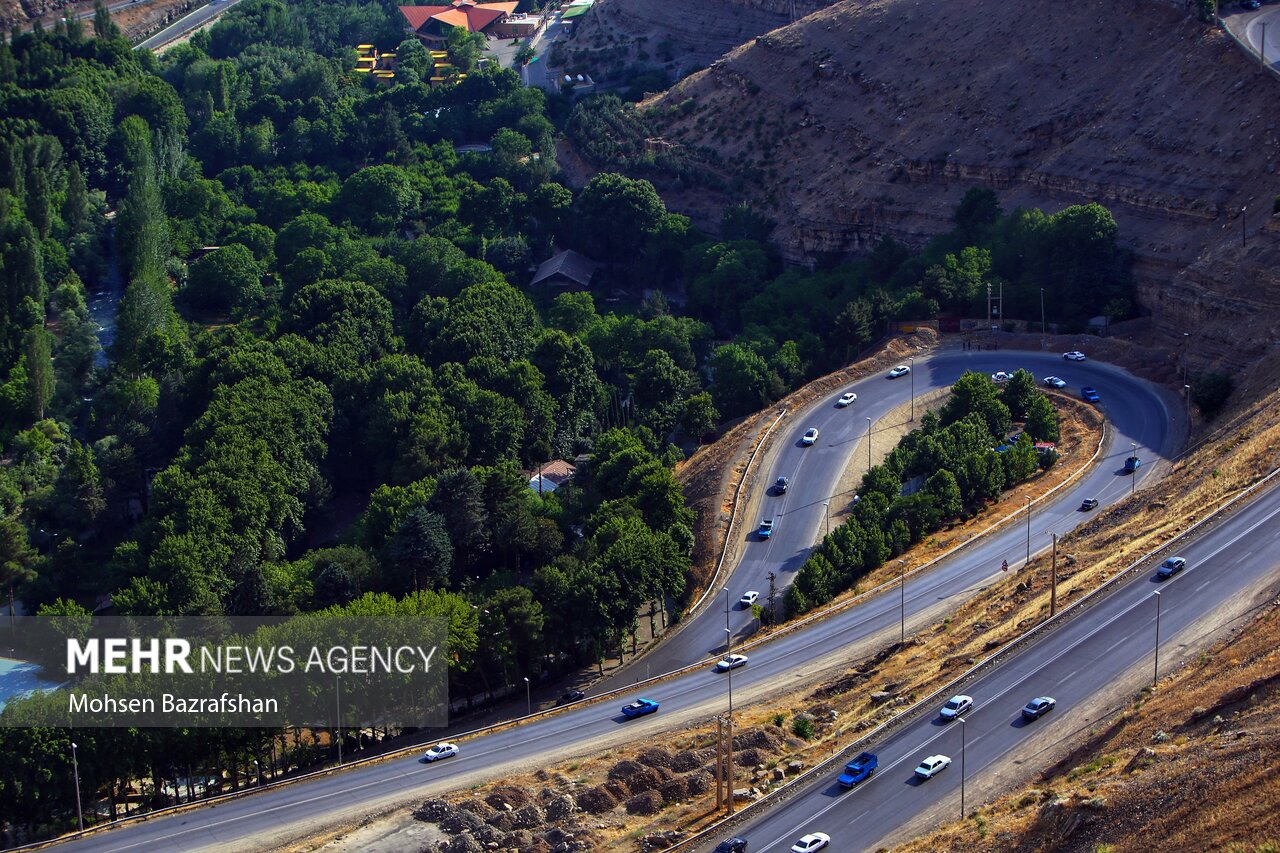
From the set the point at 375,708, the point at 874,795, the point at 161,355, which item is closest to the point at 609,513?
the point at 375,708

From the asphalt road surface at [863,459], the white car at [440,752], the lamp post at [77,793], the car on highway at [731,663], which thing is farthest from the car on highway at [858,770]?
the lamp post at [77,793]

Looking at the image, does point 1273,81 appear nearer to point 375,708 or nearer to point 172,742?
point 375,708

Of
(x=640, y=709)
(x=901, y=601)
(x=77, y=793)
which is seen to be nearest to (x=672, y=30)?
(x=901, y=601)

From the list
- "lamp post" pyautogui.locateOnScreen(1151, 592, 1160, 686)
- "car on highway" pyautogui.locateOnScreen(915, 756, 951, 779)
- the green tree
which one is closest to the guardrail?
"car on highway" pyautogui.locateOnScreen(915, 756, 951, 779)

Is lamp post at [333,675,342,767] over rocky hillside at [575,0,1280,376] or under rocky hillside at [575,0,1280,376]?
under

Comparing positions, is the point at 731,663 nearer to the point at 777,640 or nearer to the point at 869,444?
the point at 777,640

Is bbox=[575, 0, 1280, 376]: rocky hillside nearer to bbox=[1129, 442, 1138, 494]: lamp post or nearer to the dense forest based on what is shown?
the dense forest
